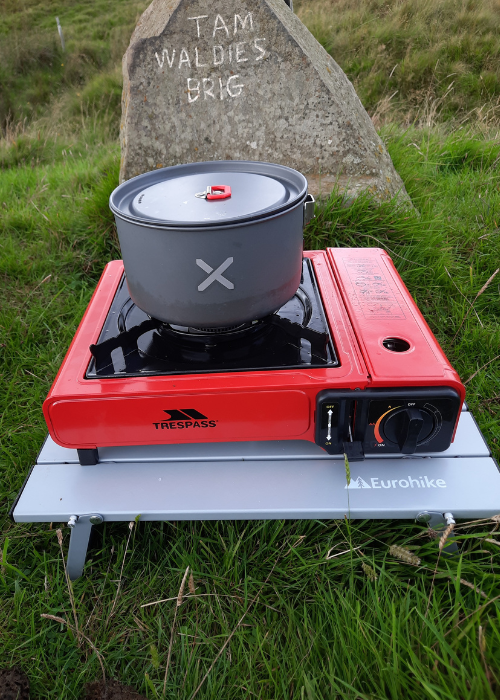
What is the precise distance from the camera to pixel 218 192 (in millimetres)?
1173

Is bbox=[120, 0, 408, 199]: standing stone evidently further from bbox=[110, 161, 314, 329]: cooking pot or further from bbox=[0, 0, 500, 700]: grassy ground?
bbox=[110, 161, 314, 329]: cooking pot

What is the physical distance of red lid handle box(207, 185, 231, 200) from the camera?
45.4 inches

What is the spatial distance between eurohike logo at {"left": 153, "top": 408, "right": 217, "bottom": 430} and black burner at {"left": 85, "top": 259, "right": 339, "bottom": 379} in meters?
0.10

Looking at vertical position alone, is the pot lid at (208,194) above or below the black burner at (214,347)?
above

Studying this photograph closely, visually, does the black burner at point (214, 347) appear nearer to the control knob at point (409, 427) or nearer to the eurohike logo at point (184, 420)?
the eurohike logo at point (184, 420)

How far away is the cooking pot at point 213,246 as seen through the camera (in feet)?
3.45

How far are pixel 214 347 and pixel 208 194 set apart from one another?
40 cm

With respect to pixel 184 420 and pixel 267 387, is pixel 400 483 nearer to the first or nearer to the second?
pixel 267 387

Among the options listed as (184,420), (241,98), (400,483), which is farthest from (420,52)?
(184,420)

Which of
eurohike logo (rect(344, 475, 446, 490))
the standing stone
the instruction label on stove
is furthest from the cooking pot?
the standing stone

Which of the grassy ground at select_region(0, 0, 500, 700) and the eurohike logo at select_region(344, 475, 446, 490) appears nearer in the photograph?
the grassy ground at select_region(0, 0, 500, 700)

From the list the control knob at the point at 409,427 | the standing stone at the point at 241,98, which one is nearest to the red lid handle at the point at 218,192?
the control knob at the point at 409,427

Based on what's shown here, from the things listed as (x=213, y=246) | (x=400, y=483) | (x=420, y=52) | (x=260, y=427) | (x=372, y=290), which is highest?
(x=213, y=246)

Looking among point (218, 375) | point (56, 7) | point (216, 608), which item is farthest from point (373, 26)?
point (56, 7)
